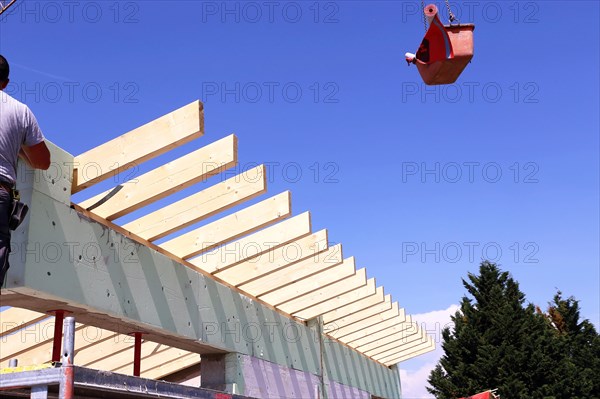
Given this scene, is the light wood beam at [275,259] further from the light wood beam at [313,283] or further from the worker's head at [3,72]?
the worker's head at [3,72]

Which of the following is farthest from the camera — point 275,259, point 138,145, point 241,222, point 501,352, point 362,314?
point 501,352

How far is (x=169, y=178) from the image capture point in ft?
22.4

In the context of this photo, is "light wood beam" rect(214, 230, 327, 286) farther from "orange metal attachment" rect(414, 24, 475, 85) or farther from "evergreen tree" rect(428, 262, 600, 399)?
"evergreen tree" rect(428, 262, 600, 399)

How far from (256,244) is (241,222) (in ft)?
3.48

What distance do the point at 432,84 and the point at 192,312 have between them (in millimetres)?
4277

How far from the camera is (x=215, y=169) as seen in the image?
6867mm

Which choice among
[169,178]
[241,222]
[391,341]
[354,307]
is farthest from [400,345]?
[169,178]

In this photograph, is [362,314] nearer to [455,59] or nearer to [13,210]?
[455,59]

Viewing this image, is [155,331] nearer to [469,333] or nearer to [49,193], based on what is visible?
[49,193]

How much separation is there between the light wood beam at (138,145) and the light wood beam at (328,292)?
20.8ft

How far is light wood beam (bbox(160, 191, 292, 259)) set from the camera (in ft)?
27.5

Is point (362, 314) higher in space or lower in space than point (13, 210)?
higher

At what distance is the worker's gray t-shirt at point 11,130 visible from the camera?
4.10 metres

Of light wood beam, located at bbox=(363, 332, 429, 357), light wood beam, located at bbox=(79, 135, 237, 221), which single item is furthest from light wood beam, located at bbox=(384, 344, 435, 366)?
light wood beam, located at bbox=(79, 135, 237, 221)
